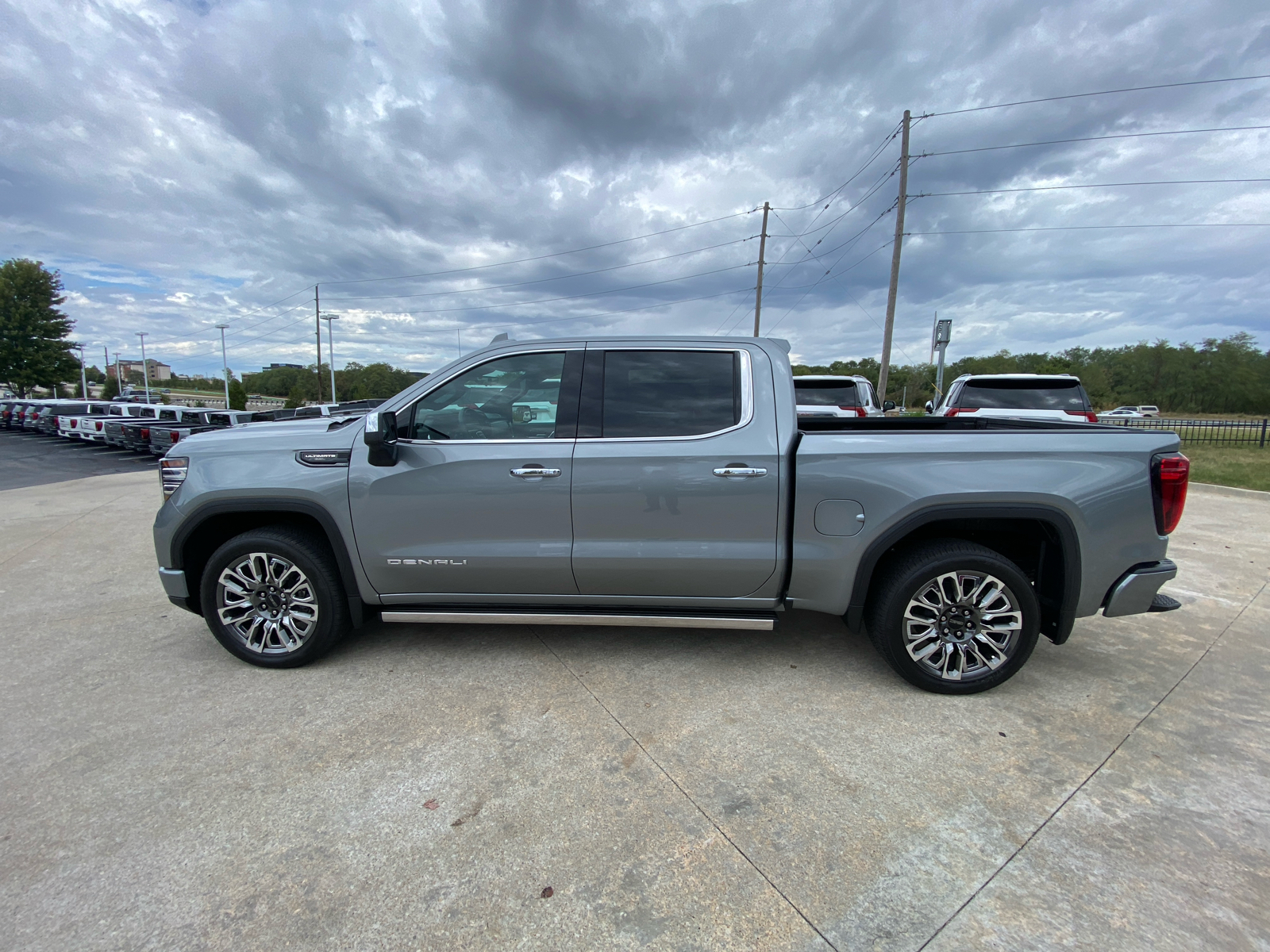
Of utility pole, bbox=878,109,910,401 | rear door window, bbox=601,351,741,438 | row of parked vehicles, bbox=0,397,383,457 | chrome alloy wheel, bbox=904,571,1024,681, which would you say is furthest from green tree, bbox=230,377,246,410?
chrome alloy wheel, bbox=904,571,1024,681

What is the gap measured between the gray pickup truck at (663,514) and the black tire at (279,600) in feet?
0.04

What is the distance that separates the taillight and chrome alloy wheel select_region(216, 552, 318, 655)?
439cm

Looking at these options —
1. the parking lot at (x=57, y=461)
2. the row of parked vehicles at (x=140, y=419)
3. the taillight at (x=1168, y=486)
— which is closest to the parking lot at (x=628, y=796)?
the taillight at (x=1168, y=486)

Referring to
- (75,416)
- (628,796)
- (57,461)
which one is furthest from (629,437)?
(75,416)

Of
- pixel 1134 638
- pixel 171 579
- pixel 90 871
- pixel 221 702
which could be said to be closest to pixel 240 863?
pixel 90 871

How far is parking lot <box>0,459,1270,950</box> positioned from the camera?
1820 mm

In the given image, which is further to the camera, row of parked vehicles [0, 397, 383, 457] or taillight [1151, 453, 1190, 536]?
row of parked vehicles [0, 397, 383, 457]

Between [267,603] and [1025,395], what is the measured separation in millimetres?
9279

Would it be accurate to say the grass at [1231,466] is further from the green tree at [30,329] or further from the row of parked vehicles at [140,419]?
the green tree at [30,329]

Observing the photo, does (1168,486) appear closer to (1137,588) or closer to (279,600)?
(1137,588)

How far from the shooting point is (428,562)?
3213mm

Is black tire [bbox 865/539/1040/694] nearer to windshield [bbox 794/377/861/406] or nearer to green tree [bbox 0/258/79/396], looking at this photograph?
windshield [bbox 794/377/861/406]

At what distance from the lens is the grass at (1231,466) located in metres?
9.33

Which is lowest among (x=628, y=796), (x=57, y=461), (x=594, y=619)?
(x=628, y=796)
